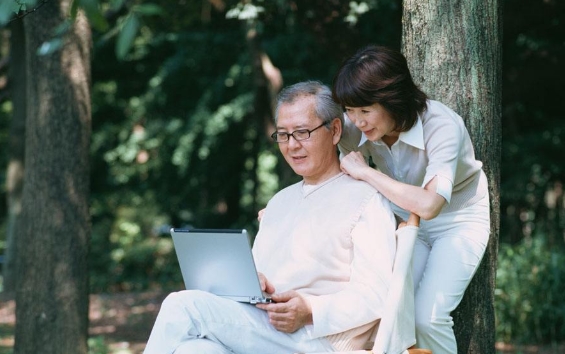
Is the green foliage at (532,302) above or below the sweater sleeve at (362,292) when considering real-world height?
below

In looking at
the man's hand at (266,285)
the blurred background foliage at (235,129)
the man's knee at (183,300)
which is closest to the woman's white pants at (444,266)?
the man's hand at (266,285)

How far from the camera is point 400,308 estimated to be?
3.37 meters

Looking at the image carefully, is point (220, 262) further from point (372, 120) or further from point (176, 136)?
point (176, 136)

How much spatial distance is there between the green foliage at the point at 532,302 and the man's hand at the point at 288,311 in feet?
18.0

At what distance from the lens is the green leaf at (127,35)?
2443mm

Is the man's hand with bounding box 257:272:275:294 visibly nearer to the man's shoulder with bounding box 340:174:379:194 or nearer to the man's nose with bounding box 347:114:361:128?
the man's shoulder with bounding box 340:174:379:194

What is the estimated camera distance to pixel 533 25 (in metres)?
9.84

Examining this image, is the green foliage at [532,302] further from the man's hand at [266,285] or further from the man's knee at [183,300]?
the man's knee at [183,300]

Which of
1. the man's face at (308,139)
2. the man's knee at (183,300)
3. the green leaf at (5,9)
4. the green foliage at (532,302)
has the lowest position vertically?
the green foliage at (532,302)

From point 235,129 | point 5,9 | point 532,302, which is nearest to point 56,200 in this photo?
point 5,9

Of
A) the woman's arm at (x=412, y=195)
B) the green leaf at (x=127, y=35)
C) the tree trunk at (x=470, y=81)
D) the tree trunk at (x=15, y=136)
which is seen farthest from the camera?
the tree trunk at (x=15, y=136)

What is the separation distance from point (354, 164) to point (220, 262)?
717 millimetres

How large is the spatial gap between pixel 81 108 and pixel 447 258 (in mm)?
3549

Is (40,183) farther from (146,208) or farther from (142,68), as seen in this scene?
(146,208)
